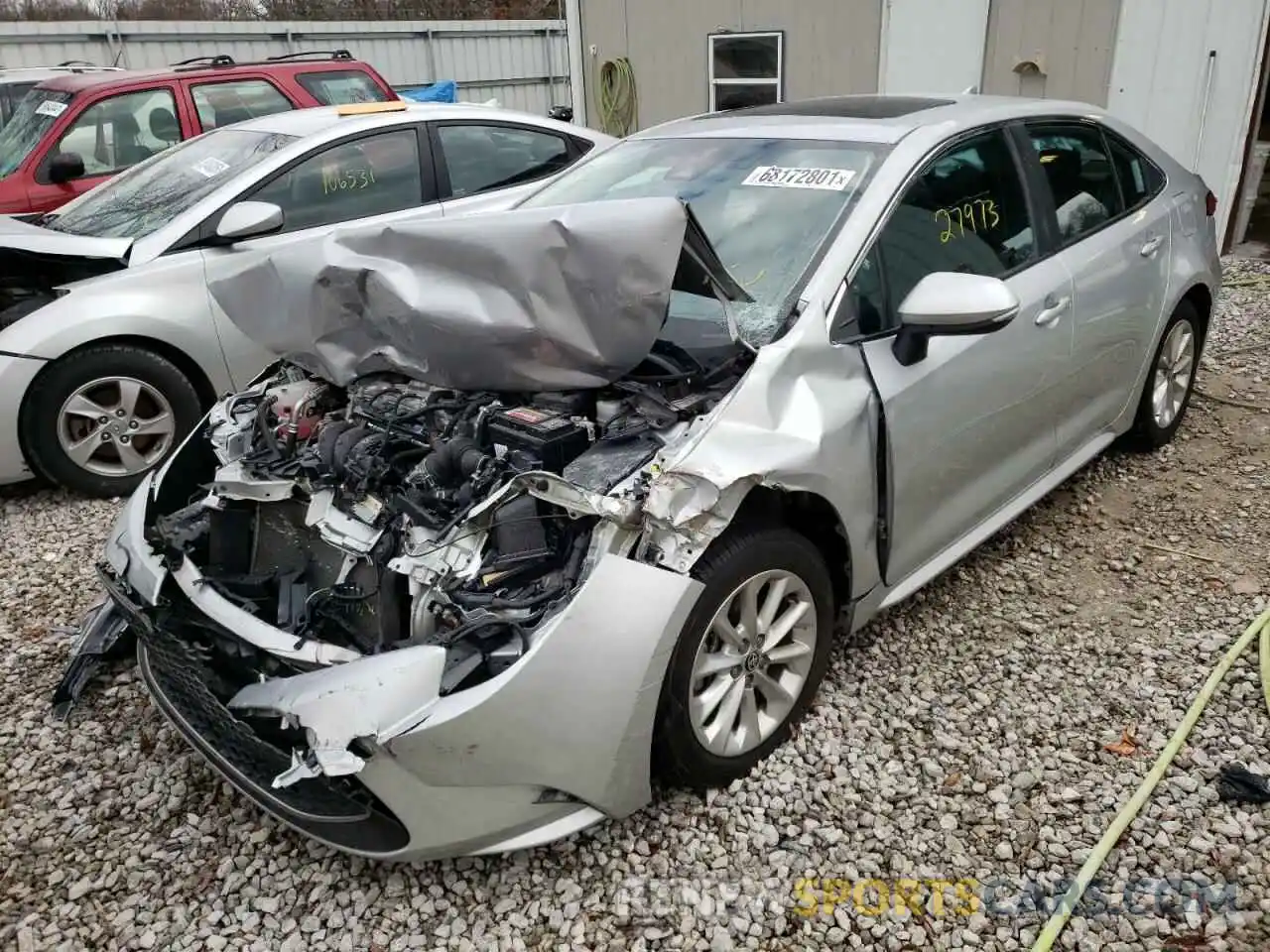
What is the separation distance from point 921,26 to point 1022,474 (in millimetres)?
6077

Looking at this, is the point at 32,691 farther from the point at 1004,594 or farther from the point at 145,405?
the point at 1004,594

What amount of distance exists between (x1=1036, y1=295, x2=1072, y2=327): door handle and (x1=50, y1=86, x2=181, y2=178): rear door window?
5.81 m

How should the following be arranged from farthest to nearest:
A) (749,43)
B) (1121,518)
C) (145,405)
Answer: (749,43)
(145,405)
(1121,518)

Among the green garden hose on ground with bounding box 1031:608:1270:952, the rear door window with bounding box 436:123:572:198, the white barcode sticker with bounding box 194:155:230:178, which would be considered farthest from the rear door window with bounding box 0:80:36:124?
the green garden hose on ground with bounding box 1031:608:1270:952

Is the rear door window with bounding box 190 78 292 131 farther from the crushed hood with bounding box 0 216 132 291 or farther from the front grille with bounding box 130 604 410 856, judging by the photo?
the front grille with bounding box 130 604 410 856

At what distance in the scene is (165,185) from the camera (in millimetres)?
5145

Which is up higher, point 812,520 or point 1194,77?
point 1194,77

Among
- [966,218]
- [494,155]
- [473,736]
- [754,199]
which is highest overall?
[754,199]

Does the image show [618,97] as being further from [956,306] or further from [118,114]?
[956,306]

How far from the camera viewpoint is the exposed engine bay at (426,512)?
226 centimetres

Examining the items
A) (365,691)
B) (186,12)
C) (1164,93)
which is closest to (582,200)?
(365,691)

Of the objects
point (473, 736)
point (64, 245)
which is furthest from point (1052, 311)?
point (64, 245)

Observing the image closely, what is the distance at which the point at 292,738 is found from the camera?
89.0 inches

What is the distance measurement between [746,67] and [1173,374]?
20.1ft
